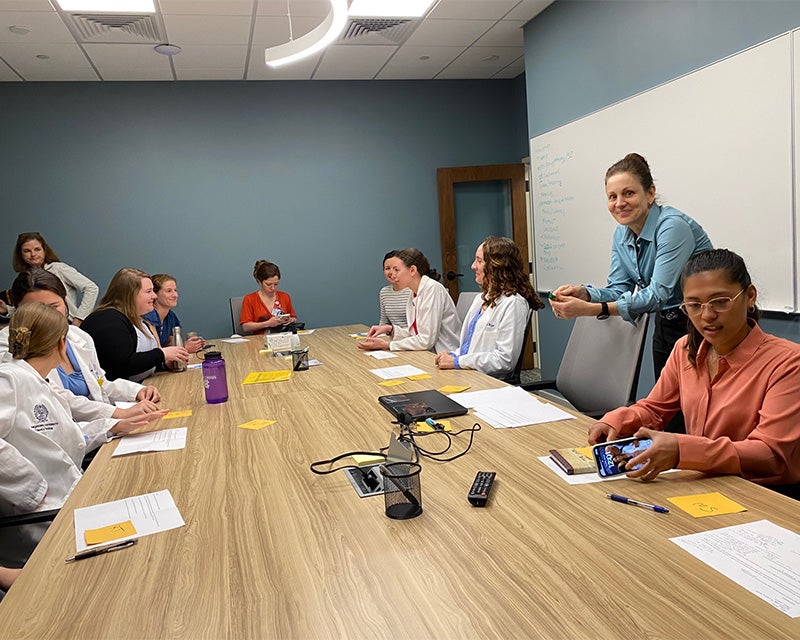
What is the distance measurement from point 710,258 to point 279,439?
1.34m

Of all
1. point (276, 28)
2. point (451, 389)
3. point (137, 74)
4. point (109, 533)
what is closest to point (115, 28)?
point (276, 28)

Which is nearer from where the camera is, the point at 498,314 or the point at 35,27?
the point at 498,314

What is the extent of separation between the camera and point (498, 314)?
3.02 m

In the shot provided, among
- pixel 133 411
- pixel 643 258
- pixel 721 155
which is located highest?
pixel 721 155

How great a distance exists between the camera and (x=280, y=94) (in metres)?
6.01

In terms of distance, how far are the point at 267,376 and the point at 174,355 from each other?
68 cm

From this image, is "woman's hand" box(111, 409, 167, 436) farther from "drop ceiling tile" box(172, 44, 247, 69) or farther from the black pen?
"drop ceiling tile" box(172, 44, 247, 69)

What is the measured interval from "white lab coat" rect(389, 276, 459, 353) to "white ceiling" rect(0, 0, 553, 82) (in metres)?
2.05

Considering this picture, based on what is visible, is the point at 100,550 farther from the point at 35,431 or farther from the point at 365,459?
the point at 35,431

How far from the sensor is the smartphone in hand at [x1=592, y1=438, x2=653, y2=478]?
142cm

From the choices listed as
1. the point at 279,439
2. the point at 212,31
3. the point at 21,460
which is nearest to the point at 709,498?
the point at 279,439

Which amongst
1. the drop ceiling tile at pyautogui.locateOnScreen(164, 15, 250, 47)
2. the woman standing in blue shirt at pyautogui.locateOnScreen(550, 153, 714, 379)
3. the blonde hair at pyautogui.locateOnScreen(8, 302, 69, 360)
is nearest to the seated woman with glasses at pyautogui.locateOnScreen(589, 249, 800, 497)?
the woman standing in blue shirt at pyautogui.locateOnScreen(550, 153, 714, 379)

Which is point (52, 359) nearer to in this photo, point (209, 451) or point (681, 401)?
→ point (209, 451)

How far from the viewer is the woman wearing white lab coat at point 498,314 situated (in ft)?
9.45
